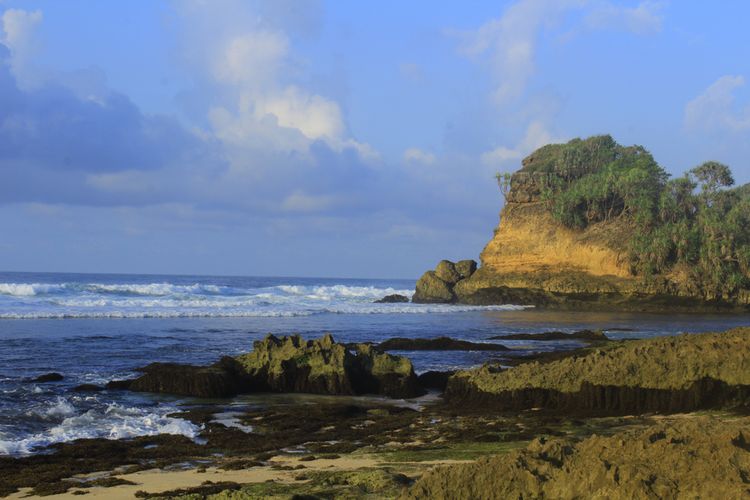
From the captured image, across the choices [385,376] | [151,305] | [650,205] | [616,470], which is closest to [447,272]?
[650,205]

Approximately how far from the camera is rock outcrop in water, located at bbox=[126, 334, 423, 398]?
1825 centimetres

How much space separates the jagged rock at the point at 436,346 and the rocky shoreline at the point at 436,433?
906 cm

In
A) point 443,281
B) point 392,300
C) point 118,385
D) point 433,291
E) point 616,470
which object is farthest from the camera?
point 392,300

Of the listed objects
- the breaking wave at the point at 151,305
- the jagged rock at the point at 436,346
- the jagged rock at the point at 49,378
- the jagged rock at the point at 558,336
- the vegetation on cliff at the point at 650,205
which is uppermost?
the vegetation on cliff at the point at 650,205

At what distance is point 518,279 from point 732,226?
57.0 ft

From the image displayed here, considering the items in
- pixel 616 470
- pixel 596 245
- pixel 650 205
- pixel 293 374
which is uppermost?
pixel 650 205

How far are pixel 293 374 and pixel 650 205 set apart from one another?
50.6m

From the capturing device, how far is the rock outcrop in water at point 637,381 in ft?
48.3

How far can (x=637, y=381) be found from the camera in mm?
15156

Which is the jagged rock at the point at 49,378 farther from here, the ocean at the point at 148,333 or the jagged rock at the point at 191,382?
the jagged rock at the point at 191,382

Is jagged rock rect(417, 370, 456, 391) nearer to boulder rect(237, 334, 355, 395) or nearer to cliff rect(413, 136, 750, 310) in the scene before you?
boulder rect(237, 334, 355, 395)

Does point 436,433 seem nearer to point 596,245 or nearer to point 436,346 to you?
point 436,346

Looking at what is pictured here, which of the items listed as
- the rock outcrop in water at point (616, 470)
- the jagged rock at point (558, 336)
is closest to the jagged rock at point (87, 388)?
the rock outcrop in water at point (616, 470)

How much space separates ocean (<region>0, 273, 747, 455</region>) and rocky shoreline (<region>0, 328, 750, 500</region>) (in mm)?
1256
